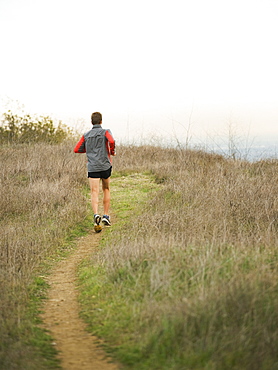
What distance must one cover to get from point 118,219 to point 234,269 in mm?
4893

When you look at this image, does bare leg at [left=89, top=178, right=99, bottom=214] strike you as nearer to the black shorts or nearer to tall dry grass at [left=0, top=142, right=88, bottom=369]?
the black shorts

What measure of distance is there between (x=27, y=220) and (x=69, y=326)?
4.46 m

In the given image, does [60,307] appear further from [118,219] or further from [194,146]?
[194,146]

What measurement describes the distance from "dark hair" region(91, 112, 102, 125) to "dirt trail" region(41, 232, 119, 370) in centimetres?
280

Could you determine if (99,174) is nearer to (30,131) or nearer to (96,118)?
Answer: (96,118)

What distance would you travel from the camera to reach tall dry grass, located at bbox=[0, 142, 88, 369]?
150 inches

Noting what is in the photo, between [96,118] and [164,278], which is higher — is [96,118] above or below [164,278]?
above

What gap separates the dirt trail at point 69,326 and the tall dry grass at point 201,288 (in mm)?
327

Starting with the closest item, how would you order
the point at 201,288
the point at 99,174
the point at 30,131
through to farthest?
the point at 201,288, the point at 99,174, the point at 30,131

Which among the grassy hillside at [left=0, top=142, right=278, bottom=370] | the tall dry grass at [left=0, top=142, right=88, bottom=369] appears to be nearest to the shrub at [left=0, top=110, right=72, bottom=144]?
the tall dry grass at [left=0, top=142, right=88, bottom=369]

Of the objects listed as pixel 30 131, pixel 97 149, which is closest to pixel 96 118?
pixel 97 149

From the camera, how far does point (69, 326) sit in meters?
4.20

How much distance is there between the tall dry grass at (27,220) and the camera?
3.82 metres

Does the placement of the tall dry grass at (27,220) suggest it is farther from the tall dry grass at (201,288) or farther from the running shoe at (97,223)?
the tall dry grass at (201,288)
